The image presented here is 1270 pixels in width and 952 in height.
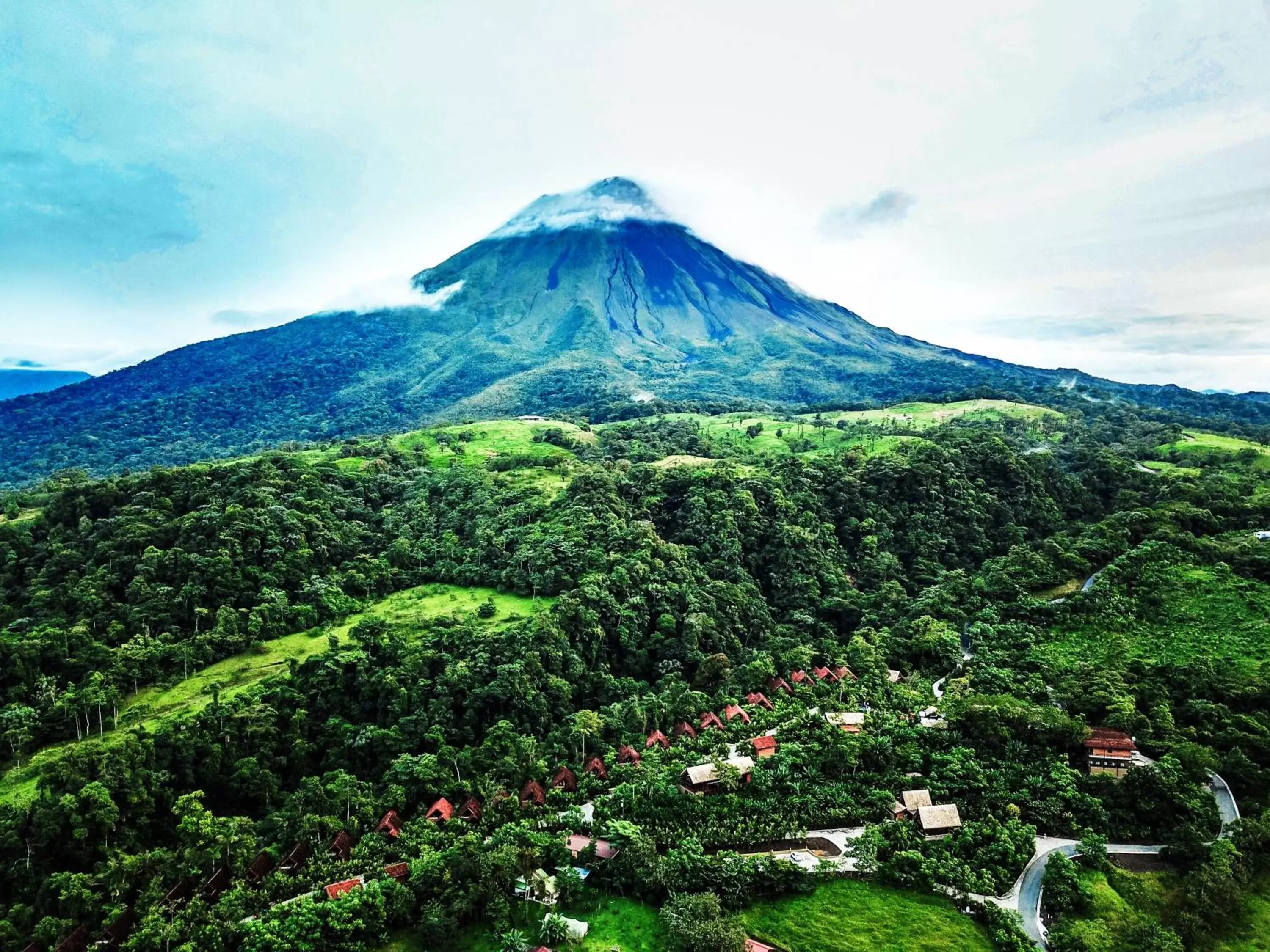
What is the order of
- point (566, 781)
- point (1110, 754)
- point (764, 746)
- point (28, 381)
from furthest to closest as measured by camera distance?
1. point (28, 381)
2. point (764, 746)
3. point (566, 781)
4. point (1110, 754)

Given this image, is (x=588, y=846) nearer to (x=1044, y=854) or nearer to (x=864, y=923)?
(x=864, y=923)

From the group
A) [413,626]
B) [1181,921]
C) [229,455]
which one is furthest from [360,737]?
[229,455]

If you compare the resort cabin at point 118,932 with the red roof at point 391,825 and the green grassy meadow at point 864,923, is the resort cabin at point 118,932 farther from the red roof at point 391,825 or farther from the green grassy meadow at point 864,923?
the green grassy meadow at point 864,923

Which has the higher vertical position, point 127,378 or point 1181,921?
point 127,378

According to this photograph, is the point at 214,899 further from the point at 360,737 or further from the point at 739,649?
the point at 739,649

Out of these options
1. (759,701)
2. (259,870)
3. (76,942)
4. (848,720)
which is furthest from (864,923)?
(76,942)
